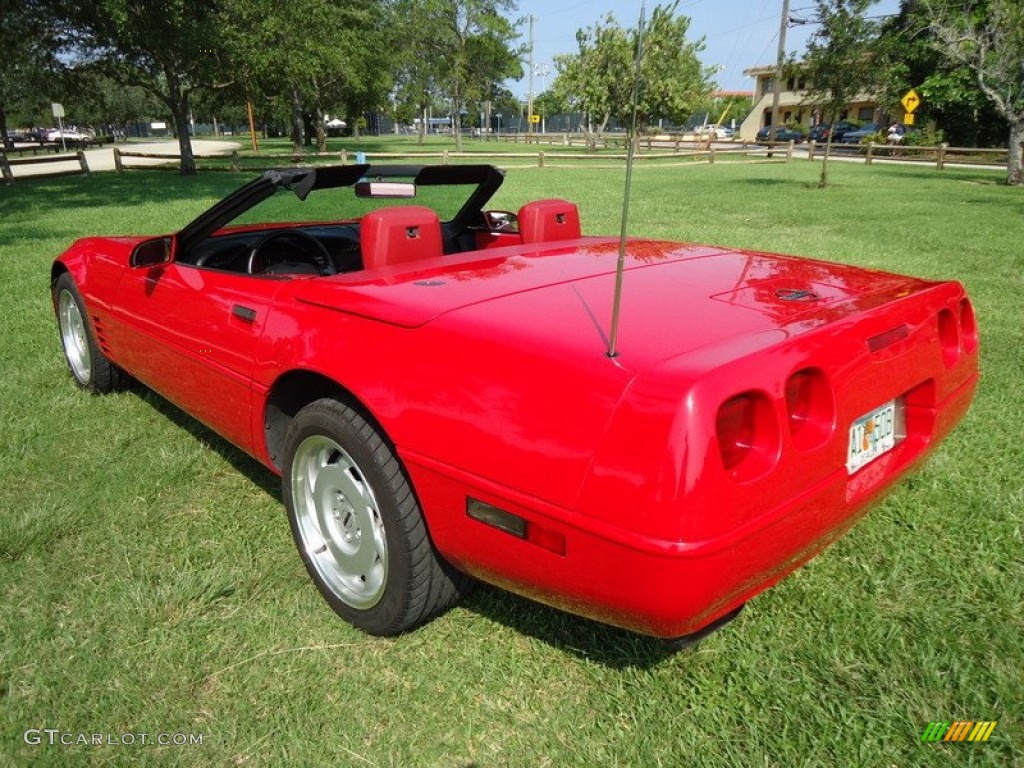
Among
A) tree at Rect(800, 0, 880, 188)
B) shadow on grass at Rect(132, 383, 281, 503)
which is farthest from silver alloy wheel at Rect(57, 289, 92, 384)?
tree at Rect(800, 0, 880, 188)

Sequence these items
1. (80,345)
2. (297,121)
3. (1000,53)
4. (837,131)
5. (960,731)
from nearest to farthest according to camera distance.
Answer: (960,731) < (80,345) < (1000,53) < (297,121) < (837,131)

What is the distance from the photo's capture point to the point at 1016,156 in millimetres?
18000

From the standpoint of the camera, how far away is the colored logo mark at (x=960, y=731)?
170 cm

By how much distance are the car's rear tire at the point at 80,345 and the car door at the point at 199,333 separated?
636 mm

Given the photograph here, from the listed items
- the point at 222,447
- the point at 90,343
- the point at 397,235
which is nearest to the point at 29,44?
the point at 90,343

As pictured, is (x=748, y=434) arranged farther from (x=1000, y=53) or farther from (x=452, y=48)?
(x=452, y=48)

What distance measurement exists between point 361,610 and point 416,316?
0.89 meters

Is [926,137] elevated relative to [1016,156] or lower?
elevated

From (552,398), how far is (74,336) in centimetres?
370

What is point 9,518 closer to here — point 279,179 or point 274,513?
point 274,513

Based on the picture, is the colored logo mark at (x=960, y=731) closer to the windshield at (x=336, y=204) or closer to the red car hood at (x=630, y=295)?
the red car hood at (x=630, y=295)

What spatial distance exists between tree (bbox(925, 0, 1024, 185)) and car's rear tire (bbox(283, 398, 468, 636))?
19275mm

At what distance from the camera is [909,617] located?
2119 millimetres

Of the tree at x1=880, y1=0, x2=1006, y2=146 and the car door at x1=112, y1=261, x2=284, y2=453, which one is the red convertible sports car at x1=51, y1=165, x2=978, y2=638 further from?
the tree at x1=880, y1=0, x2=1006, y2=146
